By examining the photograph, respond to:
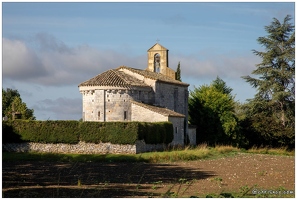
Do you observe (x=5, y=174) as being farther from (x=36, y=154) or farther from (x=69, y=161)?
(x=36, y=154)

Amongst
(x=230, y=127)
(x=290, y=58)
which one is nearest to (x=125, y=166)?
(x=230, y=127)

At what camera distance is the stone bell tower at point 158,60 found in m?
54.1

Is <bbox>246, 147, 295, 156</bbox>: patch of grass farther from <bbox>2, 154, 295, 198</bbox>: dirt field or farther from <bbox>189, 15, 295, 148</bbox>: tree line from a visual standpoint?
<bbox>2, 154, 295, 198</bbox>: dirt field

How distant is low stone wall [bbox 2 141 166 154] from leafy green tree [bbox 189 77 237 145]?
11.8m

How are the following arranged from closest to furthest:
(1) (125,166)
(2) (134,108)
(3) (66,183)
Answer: (3) (66,183) → (1) (125,166) → (2) (134,108)

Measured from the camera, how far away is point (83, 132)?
1565 inches

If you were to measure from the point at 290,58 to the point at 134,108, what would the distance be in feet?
61.6

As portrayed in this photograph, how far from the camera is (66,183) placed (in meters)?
21.7

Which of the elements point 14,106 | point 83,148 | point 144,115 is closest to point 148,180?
point 83,148

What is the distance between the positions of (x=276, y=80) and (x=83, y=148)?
954 inches

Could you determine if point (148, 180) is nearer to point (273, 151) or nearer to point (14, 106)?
point (273, 151)

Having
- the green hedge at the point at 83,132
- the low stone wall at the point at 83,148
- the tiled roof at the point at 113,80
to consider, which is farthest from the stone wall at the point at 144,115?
the low stone wall at the point at 83,148

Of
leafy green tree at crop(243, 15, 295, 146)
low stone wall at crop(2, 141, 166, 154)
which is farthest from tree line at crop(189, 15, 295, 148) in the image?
low stone wall at crop(2, 141, 166, 154)

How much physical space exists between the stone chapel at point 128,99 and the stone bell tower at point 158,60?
5.32 metres
